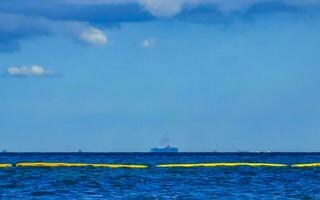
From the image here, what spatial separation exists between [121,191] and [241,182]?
1400cm

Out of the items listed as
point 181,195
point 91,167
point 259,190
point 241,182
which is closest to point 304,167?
point 91,167

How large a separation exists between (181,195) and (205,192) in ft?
11.6

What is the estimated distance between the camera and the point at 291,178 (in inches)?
2928

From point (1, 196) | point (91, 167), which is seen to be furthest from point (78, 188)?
point (91, 167)

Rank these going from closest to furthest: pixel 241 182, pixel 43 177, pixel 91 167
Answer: pixel 241 182 → pixel 43 177 → pixel 91 167

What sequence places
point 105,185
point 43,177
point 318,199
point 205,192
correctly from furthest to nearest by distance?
point 43,177, point 105,185, point 205,192, point 318,199

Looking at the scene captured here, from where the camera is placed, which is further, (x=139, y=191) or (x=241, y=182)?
(x=241, y=182)

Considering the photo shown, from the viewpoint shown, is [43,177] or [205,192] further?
[43,177]

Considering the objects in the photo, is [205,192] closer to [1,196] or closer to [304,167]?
[1,196]

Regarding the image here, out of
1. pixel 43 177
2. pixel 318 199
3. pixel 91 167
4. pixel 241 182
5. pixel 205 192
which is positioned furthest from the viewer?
pixel 91 167

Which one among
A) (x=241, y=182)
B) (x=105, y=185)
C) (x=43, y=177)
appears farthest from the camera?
(x=43, y=177)

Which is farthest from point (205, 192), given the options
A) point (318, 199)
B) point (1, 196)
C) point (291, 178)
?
point (291, 178)

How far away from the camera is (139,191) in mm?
57188

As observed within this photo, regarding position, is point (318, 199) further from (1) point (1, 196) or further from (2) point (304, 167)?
(2) point (304, 167)
